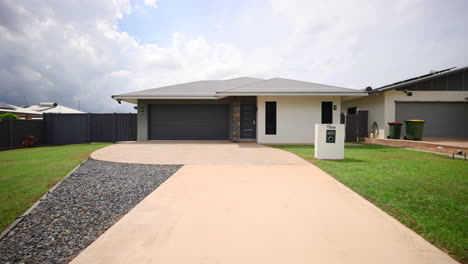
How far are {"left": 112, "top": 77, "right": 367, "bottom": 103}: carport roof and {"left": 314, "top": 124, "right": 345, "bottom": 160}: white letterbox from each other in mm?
4520

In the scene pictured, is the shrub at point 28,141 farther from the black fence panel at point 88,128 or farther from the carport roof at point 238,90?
the carport roof at point 238,90

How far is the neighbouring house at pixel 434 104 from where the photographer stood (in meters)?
13.1

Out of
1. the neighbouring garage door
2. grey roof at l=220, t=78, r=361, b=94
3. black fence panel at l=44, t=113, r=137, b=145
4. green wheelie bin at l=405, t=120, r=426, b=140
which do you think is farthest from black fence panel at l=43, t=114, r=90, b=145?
the neighbouring garage door

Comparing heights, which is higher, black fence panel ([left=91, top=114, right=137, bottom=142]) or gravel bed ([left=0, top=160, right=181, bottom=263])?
black fence panel ([left=91, top=114, right=137, bottom=142])

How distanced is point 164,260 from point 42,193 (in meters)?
3.48

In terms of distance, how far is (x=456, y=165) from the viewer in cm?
638

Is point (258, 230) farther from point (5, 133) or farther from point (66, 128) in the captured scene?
point (66, 128)

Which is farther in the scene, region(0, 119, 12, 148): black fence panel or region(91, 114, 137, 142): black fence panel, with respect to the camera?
region(91, 114, 137, 142): black fence panel

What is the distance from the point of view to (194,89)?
14.0 meters

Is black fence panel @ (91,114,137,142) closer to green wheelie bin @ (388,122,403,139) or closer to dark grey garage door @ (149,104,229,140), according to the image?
dark grey garage door @ (149,104,229,140)

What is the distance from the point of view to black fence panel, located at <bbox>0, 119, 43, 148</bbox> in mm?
11016

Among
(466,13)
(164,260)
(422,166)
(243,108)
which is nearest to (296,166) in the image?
(422,166)

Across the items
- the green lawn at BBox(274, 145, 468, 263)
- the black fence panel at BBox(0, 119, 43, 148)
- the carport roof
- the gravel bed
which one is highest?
the carport roof

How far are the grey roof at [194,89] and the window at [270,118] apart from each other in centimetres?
317
